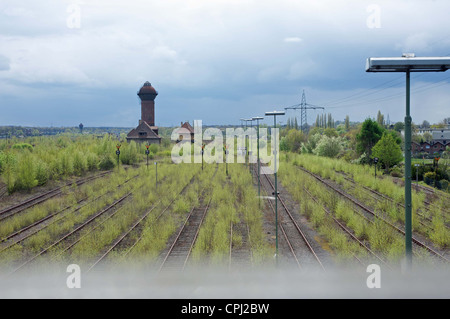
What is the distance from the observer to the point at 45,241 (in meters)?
14.6

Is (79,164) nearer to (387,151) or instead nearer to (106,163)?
(106,163)

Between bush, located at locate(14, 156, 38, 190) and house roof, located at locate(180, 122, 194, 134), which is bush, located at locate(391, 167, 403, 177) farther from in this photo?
house roof, located at locate(180, 122, 194, 134)

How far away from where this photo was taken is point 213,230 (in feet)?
51.2

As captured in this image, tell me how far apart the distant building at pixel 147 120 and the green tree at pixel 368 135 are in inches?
1538

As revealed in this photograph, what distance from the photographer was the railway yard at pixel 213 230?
1189 cm

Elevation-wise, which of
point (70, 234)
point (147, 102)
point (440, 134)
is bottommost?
point (70, 234)

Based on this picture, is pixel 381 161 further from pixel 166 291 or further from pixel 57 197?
pixel 166 291

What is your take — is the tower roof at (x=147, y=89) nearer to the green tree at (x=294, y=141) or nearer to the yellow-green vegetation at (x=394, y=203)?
the green tree at (x=294, y=141)

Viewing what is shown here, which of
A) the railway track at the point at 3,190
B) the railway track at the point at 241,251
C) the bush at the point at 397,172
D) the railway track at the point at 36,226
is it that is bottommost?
the railway track at the point at 241,251

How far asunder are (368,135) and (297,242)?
35.3 metres

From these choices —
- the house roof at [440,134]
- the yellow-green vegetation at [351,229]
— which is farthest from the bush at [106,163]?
the house roof at [440,134]

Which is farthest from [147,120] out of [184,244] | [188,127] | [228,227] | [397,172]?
[184,244]
